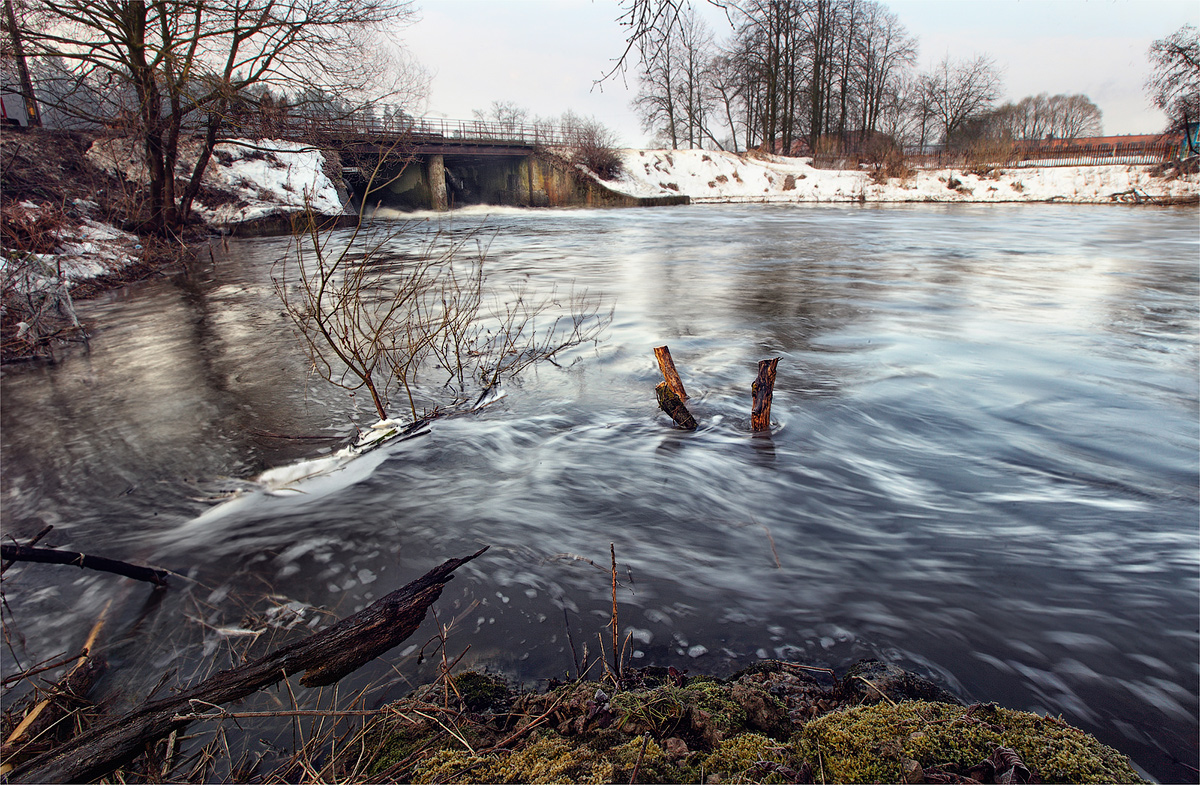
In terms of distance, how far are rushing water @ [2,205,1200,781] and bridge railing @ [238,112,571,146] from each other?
3.13 meters

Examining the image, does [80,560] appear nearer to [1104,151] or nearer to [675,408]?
[675,408]

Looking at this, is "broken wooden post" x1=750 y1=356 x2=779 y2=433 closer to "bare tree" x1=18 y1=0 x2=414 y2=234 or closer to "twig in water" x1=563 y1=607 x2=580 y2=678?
"twig in water" x1=563 y1=607 x2=580 y2=678

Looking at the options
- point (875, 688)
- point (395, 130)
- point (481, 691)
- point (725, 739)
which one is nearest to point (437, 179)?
point (395, 130)

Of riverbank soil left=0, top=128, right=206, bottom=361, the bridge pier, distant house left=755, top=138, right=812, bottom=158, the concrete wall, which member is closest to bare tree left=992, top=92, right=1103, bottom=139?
distant house left=755, top=138, right=812, bottom=158

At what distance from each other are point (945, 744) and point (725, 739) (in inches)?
23.5

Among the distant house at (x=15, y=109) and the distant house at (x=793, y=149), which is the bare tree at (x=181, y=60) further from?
the distant house at (x=793, y=149)

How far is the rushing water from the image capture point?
2.54 metres

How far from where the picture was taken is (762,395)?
15.6 ft

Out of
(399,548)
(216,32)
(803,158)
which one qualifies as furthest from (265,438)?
(803,158)

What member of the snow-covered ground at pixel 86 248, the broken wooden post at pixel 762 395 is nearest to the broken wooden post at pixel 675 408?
the broken wooden post at pixel 762 395

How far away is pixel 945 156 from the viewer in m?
36.9

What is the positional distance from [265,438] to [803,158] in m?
46.1

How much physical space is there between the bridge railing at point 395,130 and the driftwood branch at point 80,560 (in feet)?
12.1

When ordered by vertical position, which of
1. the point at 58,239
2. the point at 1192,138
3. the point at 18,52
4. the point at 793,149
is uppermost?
the point at 793,149
